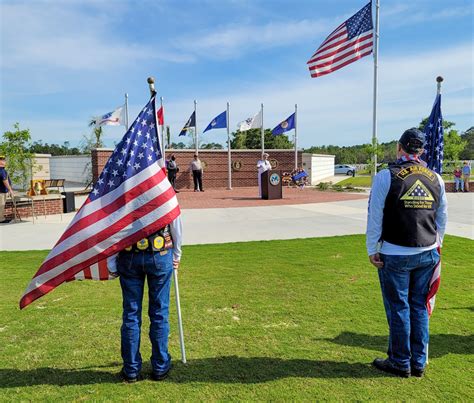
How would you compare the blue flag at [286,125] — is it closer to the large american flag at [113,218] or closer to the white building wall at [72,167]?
the white building wall at [72,167]

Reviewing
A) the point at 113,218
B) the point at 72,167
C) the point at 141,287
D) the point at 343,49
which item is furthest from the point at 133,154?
the point at 72,167

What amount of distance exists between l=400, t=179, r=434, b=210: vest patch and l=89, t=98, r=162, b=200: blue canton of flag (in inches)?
81.2

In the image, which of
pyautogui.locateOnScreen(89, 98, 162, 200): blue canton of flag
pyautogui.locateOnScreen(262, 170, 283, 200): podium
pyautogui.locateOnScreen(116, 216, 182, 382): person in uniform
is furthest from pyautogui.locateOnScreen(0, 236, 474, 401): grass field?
pyautogui.locateOnScreen(262, 170, 283, 200): podium

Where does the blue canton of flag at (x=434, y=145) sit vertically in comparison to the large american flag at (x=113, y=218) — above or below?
above

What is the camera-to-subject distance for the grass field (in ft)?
10.6

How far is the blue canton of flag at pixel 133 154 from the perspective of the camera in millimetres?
3389

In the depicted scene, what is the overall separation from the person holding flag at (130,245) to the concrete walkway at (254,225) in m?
5.61

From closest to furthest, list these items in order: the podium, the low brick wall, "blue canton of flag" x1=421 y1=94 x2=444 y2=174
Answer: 1. "blue canton of flag" x1=421 y1=94 x2=444 y2=174
2. the low brick wall
3. the podium

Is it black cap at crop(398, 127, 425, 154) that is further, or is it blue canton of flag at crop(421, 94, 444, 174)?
blue canton of flag at crop(421, 94, 444, 174)

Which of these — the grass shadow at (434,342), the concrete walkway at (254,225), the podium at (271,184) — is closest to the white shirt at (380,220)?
the grass shadow at (434,342)

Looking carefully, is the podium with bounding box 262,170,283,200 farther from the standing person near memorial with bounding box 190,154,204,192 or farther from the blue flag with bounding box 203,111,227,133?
the blue flag with bounding box 203,111,227,133

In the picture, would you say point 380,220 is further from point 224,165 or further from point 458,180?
point 224,165

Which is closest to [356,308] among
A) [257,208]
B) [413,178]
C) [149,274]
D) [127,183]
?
[413,178]

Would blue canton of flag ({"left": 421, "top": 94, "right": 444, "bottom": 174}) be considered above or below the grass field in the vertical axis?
above
